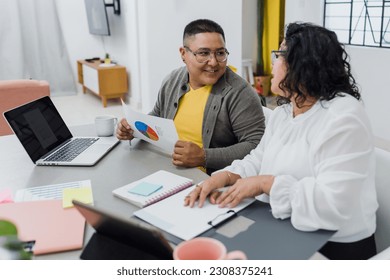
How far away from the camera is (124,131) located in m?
1.78

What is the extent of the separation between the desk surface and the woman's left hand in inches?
8.6

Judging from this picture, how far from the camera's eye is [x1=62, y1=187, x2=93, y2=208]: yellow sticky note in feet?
4.07

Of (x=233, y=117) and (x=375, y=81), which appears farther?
(x=375, y=81)

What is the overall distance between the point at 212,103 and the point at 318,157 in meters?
0.79

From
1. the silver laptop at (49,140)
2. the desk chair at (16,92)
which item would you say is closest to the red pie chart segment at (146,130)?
the silver laptop at (49,140)

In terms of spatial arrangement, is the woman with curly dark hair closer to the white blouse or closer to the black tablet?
the white blouse

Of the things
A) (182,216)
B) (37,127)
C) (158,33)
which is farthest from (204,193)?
(158,33)

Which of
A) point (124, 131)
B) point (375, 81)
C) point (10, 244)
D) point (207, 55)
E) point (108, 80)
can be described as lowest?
point (108, 80)

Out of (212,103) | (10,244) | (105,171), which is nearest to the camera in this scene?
(10,244)

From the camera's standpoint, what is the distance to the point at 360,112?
3.64ft

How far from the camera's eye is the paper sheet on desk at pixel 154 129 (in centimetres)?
155

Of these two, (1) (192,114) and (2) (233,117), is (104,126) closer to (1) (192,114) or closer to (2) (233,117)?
(1) (192,114)
